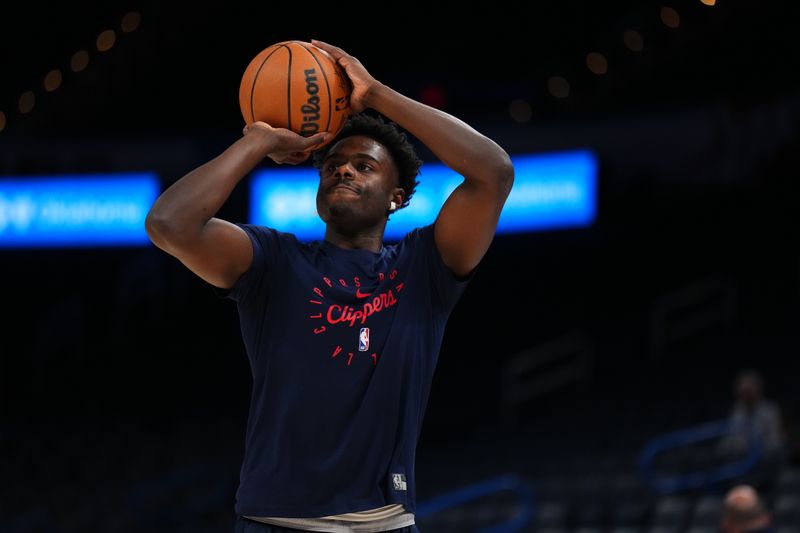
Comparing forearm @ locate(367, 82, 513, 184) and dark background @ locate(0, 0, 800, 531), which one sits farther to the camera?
dark background @ locate(0, 0, 800, 531)

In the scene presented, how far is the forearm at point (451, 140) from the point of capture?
106 inches

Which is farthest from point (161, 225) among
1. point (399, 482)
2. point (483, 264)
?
point (483, 264)

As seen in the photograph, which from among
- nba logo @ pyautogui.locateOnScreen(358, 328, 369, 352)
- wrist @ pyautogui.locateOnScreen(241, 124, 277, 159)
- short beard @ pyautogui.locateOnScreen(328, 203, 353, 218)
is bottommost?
nba logo @ pyautogui.locateOnScreen(358, 328, 369, 352)

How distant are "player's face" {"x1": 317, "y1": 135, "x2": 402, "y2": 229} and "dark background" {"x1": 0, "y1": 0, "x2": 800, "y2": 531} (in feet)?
28.5

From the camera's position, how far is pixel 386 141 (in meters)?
2.86

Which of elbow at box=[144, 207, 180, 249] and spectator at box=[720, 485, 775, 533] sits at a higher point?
elbow at box=[144, 207, 180, 249]

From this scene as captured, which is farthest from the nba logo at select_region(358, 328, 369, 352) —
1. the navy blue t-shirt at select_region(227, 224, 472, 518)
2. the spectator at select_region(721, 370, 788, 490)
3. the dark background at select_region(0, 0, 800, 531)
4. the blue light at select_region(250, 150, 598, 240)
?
the blue light at select_region(250, 150, 598, 240)

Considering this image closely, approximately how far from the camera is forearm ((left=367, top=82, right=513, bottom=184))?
271 centimetres

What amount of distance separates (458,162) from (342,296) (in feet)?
→ 1.29

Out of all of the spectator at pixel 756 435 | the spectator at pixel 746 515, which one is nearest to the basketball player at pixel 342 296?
the spectator at pixel 746 515

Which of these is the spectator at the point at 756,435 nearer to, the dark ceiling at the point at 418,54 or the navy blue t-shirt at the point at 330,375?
the dark ceiling at the point at 418,54

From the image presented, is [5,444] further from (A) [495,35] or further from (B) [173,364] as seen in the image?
(A) [495,35]

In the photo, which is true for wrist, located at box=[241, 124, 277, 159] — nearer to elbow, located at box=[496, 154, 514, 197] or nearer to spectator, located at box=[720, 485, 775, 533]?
elbow, located at box=[496, 154, 514, 197]

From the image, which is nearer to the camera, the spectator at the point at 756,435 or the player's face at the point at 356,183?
the player's face at the point at 356,183
